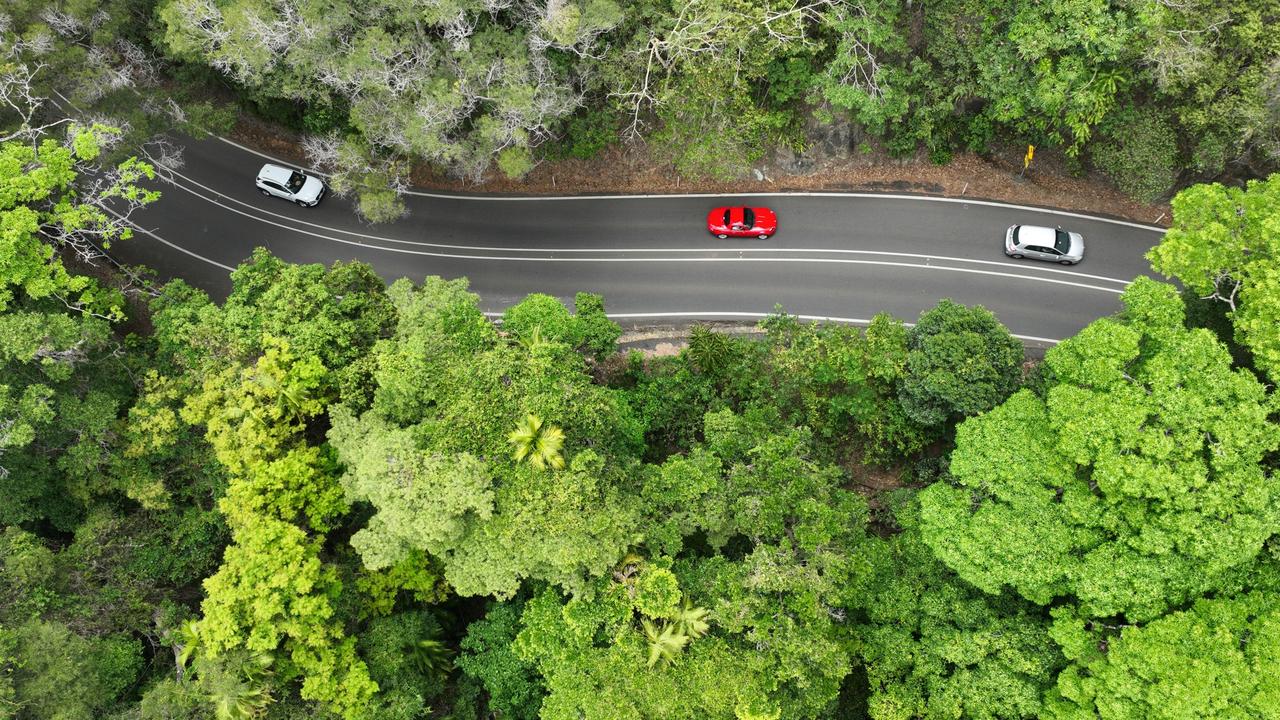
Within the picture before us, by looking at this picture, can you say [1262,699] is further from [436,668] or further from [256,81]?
[256,81]

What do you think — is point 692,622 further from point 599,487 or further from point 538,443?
point 538,443

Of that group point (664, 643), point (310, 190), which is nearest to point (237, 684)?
point (664, 643)

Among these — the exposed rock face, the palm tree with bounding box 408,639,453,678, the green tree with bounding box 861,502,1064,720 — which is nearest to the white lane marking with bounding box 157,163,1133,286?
the exposed rock face

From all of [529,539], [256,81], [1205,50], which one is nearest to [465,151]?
[256,81]

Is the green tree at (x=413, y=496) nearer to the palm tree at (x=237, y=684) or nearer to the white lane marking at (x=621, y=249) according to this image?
the palm tree at (x=237, y=684)

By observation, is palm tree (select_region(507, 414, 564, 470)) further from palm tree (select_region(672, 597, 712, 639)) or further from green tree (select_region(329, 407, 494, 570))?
palm tree (select_region(672, 597, 712, 639))

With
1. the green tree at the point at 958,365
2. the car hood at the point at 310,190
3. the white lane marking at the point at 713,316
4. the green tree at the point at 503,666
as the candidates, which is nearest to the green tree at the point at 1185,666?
the green tree at the point at 958,365
